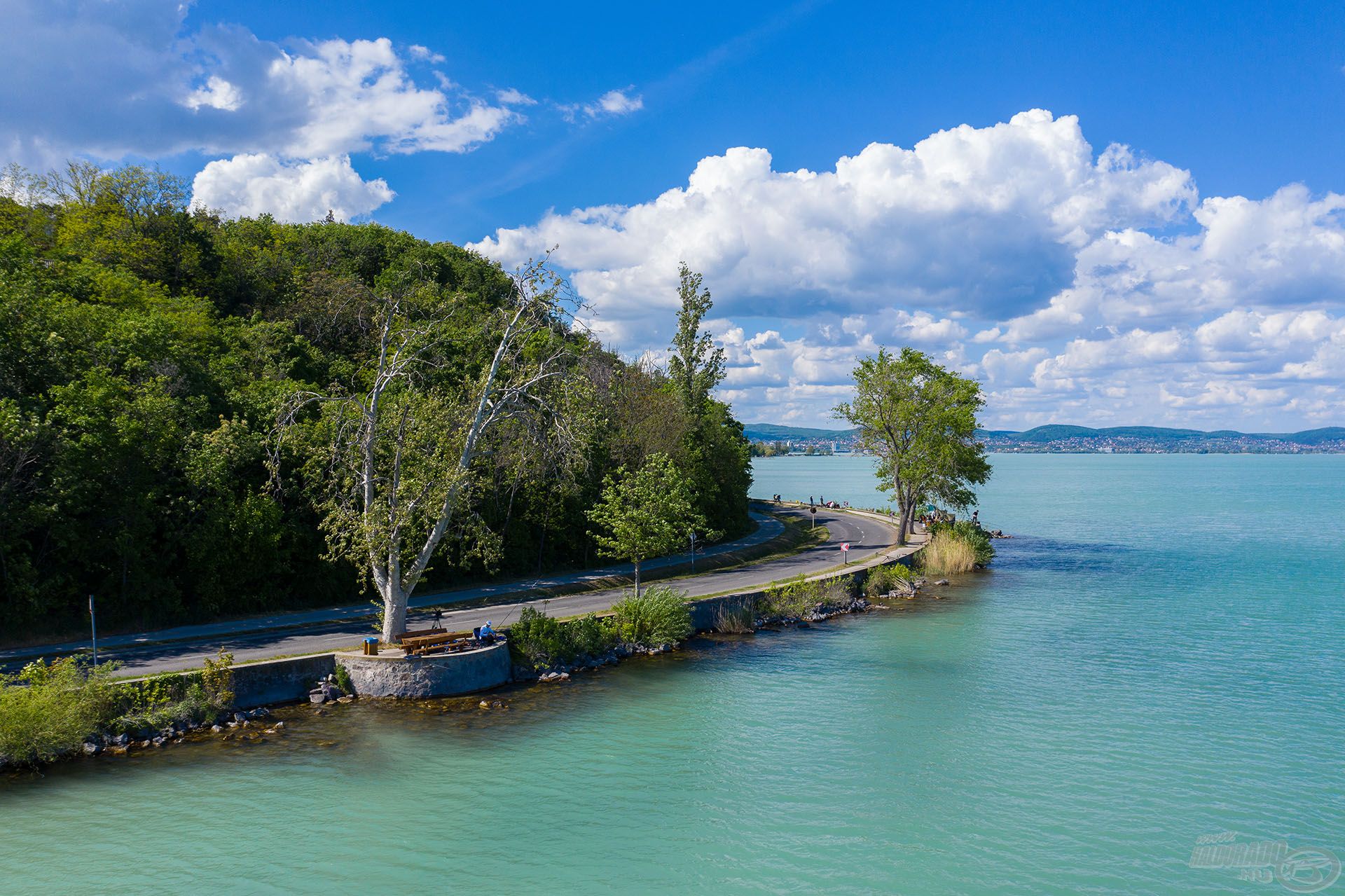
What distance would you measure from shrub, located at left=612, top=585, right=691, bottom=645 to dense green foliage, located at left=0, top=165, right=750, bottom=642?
5.26 metres

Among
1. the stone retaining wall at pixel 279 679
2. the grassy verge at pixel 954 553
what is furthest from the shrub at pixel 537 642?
the grassy verge at pixel 954 553

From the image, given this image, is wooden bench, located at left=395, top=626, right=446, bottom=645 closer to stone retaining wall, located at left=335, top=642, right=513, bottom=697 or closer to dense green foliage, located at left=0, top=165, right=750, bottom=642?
stone retaining wall, located at left=335, top=642, right=513, bottom=697

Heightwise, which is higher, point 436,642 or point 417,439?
point 417,439

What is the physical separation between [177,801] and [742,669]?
16187 millimetres

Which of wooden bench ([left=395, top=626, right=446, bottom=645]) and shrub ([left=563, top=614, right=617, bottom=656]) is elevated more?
wooden bench ([left=395, top=626, right=446, bottom=645])

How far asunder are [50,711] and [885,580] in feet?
113

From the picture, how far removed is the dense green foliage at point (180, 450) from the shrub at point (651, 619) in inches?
207

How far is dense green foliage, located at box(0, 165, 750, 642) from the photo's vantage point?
25.5 m

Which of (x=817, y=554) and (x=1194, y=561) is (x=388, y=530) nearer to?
(x=817, y=554)

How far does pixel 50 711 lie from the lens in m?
17.7

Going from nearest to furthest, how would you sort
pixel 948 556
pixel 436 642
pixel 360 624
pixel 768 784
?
1. pixel 768 784
2. pixel 436 642
3. pixel 360 624
4. pixel 948 556

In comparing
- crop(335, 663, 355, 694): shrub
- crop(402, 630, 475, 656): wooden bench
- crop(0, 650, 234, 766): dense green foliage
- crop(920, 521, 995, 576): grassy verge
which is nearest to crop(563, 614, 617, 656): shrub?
crop(402, 630, 475, 656): wooden bench

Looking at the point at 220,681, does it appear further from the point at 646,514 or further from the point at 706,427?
the point at 706,427

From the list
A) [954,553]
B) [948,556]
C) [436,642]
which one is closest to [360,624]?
[436,642]
